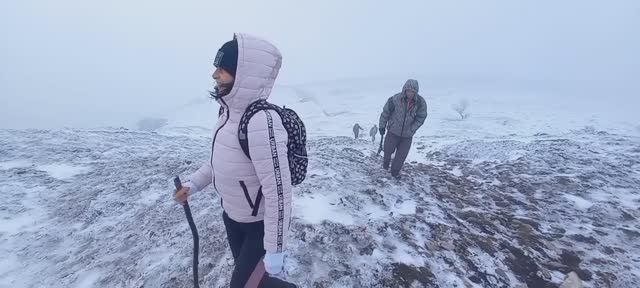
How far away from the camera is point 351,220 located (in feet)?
20.9

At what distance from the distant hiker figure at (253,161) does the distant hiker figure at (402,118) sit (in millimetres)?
6596

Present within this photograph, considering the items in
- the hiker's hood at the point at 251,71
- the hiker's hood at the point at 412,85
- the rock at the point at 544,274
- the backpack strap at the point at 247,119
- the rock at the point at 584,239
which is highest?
the hiker's hood at the point at 251,71

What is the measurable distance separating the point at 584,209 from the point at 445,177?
133 inches

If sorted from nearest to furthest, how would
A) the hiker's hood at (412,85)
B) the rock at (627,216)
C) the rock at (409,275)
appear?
the rock at (409,275), the rock at (627,216), the hiker's hood at (412,85)

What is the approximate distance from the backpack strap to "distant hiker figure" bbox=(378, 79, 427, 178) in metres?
6.64

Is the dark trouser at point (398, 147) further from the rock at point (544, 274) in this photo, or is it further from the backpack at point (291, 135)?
the backpack at point (291, 135)

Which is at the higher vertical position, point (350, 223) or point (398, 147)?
point (398, 147)

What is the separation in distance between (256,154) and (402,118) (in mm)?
7010

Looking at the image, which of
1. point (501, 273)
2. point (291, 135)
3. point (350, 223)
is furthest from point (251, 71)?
point (501, 273)

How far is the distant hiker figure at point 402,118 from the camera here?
898 cm

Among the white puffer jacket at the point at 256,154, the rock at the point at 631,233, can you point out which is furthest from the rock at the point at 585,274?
the white puffer jacket at the point at 256,154

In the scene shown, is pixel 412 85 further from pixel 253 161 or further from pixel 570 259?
pixel 253 161

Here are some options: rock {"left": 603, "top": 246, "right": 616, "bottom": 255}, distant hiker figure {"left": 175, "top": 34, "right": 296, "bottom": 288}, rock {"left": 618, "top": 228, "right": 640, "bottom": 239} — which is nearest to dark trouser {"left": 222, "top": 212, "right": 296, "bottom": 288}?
distant hiker figure {"left": 175, "top": 34, "right": 296, "bottom": 288}

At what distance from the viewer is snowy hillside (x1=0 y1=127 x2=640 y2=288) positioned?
205 inches
